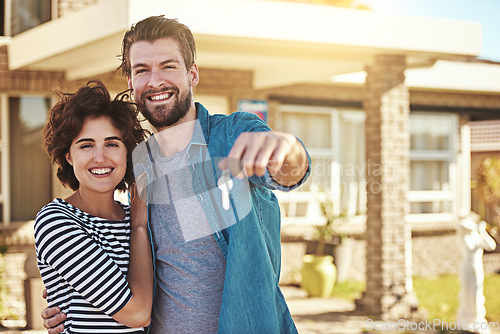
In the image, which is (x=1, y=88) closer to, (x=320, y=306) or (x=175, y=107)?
(x=320, y=306)

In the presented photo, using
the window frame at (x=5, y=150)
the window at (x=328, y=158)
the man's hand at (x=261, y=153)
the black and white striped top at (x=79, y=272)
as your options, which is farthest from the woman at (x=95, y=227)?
the window at (x=328, y=158)

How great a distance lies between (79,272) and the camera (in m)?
2.04

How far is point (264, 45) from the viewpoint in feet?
21.9

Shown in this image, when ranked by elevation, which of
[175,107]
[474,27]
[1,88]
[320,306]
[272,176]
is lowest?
[320,306]

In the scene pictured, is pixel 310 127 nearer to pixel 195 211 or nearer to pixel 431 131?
pixel 431 131

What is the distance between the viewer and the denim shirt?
6.42 feet

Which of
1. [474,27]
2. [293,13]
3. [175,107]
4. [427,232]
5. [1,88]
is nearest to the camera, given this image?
[175,107]

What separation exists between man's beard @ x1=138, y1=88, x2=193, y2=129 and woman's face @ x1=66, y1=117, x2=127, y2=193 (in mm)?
177

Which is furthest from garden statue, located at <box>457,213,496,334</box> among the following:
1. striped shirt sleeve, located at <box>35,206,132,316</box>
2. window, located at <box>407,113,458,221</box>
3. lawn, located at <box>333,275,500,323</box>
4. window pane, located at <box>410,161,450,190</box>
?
striped shirt sleeve, located at <box>35,206,132,316</box>

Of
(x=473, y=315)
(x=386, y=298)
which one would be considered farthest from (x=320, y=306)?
(x=473, y=315)

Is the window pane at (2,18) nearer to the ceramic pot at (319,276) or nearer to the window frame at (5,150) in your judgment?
the window frame at (5,150)

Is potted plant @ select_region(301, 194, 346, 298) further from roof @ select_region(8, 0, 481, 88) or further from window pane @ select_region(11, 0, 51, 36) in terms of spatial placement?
window pane @ select_region(11, 0, 51, 36)

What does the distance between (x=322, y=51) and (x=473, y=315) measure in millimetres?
3484

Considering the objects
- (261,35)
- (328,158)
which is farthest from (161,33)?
(328,158)
